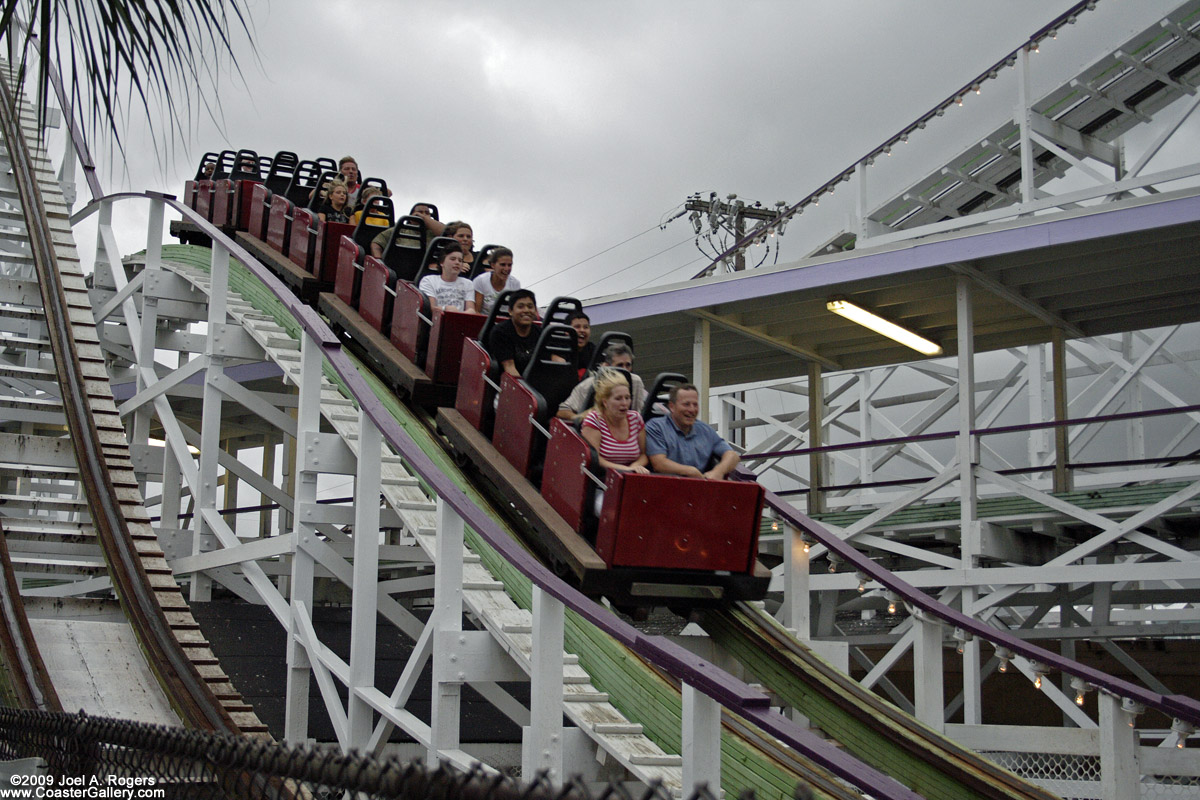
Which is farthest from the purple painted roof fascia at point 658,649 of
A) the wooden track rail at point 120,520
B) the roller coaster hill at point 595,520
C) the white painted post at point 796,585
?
the white painted post at point 796,585

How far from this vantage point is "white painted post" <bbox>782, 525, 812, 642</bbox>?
298 inches

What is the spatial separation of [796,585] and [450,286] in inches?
163

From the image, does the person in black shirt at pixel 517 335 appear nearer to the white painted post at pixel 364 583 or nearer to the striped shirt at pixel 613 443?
the striped shirt at pixel 613 443

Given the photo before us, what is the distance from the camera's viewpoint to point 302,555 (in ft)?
25.5

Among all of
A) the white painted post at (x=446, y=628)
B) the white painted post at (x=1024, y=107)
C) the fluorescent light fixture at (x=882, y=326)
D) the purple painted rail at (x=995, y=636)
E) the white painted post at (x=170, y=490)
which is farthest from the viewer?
the white painted post at (x=1024, y=107)

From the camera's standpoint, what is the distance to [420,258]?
1172cm

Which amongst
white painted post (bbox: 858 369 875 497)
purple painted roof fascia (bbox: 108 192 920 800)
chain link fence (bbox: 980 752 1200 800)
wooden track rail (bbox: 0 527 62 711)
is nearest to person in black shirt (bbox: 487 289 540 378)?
purple painted roof fascia (bbox: 108 192 920 800)

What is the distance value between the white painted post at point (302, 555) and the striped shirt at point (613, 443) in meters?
1.85

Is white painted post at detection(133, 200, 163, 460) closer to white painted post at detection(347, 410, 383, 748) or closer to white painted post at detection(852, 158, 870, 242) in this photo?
white painted post at detection(347, 410, 383, 748)

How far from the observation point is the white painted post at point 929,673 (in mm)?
7099

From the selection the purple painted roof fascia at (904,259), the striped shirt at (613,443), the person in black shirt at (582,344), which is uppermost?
the purple painted roof fascia at (904,259)

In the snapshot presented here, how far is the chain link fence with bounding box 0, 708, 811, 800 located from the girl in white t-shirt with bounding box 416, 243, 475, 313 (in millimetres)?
6253

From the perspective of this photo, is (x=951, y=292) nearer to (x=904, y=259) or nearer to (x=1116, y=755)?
(x=904, y=259)

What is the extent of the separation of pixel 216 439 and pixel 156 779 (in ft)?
21.7
